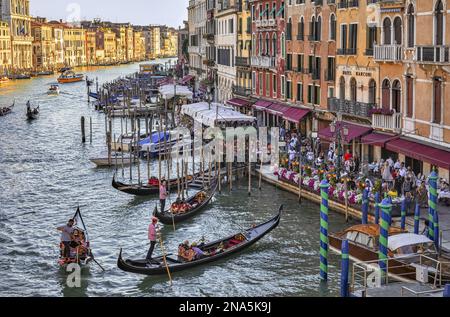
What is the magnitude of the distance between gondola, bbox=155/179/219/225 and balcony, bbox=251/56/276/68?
11.2 metres

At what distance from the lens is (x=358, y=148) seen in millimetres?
23875

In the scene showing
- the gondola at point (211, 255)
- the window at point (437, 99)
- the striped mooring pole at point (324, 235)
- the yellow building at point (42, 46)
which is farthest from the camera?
the yellow building at point (42, 46)

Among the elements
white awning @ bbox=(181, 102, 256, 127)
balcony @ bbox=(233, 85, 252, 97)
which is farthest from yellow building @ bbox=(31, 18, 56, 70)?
white awning @ bbox=(181, 102, 256, 127)

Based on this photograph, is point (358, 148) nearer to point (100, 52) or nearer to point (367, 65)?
point (367, 65)

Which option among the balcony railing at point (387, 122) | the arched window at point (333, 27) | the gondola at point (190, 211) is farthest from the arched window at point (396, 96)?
the gondola at point (190, 211)

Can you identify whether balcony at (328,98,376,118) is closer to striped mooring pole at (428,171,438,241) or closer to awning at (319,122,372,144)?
awning at (319,122,372,144)

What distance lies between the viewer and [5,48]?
94688 mm

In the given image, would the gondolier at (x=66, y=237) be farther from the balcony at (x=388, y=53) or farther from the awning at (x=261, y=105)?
the awning at (x=261, y=105)

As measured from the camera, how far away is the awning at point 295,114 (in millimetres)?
28302

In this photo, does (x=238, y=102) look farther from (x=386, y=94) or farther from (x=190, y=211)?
(x=190, y=211)

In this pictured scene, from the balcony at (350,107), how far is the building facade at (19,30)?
78439 millimetres

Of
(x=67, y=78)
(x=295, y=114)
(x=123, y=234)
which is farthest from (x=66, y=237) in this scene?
(x=67, y=78)

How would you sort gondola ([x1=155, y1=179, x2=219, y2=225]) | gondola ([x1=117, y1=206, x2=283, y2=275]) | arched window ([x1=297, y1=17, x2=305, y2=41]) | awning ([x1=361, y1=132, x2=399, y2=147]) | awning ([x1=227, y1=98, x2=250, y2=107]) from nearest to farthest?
gondola ([x1=117, y1=206, x2=283, y2=275]) → gondola ([x1=155, y1=179, x2=219, y2=225]) → awning ([x1=361, y1=132, x2=399, y2=147]) → arched window ([x1=297, y1=17, x2=305, y2=41]) → awning ([x1=227, y1=98, x2=250, y2=107])

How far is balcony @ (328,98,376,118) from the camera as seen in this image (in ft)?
75.0
